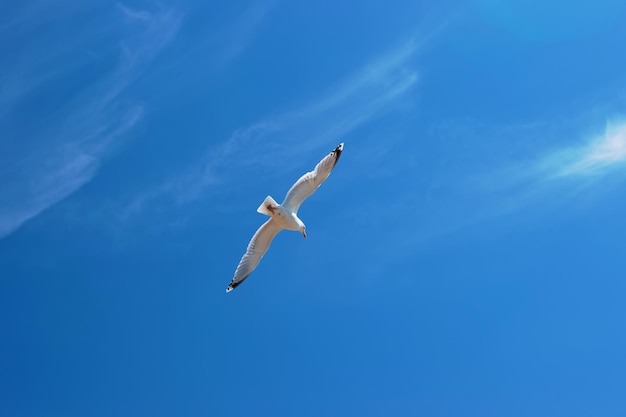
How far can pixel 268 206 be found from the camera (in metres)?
18.5

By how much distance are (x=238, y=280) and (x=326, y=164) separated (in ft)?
15.1

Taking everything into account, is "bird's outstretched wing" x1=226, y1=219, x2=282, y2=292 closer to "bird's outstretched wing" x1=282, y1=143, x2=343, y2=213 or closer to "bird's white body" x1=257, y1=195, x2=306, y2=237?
"bird's white body" x1=257, y1=195, x2=306, y2=237

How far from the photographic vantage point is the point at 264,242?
20.0 meters

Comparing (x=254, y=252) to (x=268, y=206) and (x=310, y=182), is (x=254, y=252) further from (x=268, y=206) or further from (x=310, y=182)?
(x=310, y=182)

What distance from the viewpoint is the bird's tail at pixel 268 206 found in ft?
60.3

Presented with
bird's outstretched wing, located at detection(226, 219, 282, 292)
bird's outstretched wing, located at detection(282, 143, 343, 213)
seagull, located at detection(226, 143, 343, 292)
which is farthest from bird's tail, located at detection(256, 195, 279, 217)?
bird's outstretched wing, located at detection(226, 219, 282, 292)

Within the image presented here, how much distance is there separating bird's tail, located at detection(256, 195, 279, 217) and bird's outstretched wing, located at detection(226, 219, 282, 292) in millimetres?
933

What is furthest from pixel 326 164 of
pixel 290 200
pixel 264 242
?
pixel 264 242

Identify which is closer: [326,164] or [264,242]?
[326,164]

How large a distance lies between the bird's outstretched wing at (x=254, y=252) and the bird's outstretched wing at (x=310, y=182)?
3.32ft

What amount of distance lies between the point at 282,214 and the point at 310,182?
115 cm

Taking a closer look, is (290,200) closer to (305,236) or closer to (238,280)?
(305,236)

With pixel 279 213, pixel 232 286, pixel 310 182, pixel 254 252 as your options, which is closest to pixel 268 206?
pixel 279 213

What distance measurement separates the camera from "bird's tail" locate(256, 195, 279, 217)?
18.4 metres
